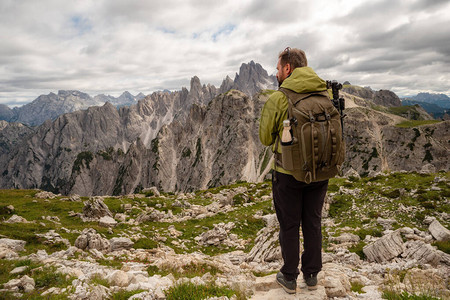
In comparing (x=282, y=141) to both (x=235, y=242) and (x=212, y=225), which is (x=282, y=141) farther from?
(x=212, y=225)

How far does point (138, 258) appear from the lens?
11.8 m

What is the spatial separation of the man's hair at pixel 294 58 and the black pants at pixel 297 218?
2795 millimetres

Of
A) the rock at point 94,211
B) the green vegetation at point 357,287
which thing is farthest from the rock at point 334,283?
the rock at point 94,211

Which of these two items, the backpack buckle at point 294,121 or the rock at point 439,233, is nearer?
the backpack buckle at point 294,121

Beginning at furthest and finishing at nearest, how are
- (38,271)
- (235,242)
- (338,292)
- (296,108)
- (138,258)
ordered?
(235,242)
(138,258)
(38,271)
(338,292)
(296,108)

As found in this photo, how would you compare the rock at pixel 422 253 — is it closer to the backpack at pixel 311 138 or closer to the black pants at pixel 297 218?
the black pants at pixel 297 218

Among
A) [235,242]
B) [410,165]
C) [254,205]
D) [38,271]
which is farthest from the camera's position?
[410,165]

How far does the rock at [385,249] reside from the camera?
1126 centimetres

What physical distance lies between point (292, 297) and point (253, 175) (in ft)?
576

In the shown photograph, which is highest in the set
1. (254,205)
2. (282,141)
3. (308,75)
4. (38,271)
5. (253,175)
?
(308,75)

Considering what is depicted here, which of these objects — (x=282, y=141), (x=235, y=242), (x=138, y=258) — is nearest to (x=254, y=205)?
(x=235, y=242)

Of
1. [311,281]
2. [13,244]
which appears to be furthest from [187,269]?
[13,244]

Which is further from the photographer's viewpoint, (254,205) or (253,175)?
(253,175)

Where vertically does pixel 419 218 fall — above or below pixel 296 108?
below
